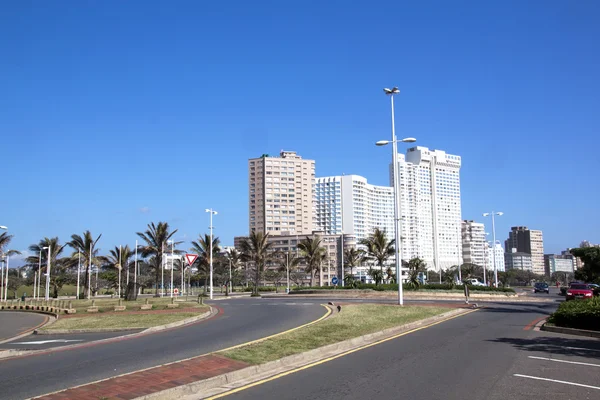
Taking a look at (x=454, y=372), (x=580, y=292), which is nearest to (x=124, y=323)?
(x=454, y=372)

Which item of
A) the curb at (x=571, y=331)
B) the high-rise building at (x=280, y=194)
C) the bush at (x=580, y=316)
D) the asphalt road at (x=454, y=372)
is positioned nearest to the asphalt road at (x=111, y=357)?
the asphalt road at (x=454, y=372)

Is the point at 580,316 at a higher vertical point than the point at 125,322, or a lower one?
higher

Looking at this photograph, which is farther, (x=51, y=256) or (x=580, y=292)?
(x=51, y=256)

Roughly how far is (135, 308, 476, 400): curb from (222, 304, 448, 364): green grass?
0.73 feet

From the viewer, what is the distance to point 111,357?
1266 centimetres

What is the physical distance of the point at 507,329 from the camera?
724 inches

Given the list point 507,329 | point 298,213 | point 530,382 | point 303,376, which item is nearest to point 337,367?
point 303,376

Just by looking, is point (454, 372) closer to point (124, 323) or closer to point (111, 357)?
point (111, 357)

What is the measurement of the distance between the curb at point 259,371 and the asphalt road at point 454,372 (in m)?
0.45

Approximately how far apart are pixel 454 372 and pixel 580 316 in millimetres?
9575

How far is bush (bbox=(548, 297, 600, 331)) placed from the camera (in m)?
17.1

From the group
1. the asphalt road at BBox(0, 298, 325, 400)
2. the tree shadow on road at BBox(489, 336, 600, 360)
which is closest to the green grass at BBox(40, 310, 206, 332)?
the asphalt road at BBox(0, 298, 325, 400)

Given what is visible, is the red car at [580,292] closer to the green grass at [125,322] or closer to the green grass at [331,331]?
the green grass at [331,331]

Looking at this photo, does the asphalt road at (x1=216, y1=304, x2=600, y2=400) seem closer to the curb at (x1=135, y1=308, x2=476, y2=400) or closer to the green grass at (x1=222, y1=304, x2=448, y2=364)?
the curb at (x1=135, y1=308, x2=476, y2=400)
